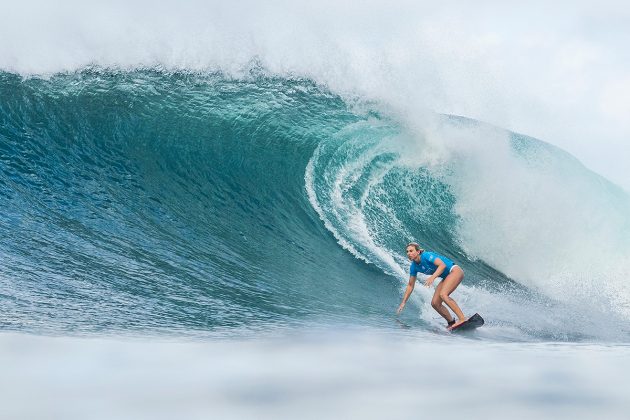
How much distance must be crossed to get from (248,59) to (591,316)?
808 cm

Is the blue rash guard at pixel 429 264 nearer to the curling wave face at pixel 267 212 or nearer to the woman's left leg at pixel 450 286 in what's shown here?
the woman's left leg at pixel 450 286

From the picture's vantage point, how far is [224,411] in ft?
13.2

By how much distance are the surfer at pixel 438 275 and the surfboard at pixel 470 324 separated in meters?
0.07

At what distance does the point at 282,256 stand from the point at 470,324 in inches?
114

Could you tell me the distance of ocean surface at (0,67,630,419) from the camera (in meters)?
4.45

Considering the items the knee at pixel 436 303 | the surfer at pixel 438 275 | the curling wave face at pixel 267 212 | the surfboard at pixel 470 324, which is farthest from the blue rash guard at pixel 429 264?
the surfboard at pixel 470 324

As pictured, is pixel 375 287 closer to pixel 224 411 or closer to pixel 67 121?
pixel 224 411

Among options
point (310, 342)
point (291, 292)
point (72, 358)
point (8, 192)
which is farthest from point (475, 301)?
point (8, 192)

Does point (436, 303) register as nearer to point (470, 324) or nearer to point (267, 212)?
point (470, 324)

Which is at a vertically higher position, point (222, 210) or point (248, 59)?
point (248, 59)

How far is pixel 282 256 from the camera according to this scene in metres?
9.20

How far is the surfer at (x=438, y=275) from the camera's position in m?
7.35

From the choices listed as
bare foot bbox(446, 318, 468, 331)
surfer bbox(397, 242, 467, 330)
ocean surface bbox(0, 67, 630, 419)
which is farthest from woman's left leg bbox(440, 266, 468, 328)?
ocean surface bbox(0, 67, 630, 419)

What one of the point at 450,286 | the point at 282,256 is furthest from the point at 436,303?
the point at 282,256
